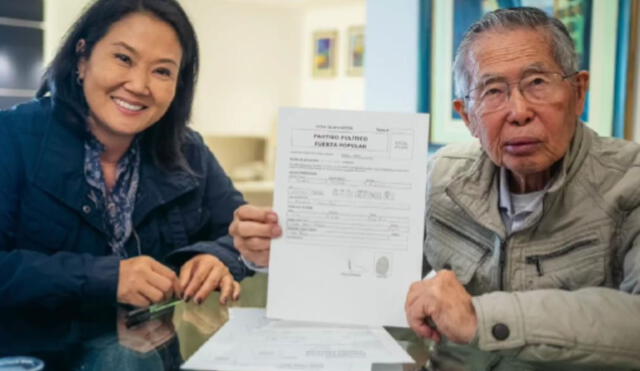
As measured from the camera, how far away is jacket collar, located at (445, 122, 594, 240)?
1183mm

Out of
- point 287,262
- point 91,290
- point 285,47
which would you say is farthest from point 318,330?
point 285,47

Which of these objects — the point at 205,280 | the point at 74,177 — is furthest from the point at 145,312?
the point at 74,177

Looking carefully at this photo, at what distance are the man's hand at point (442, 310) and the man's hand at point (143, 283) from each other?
0.53 metres

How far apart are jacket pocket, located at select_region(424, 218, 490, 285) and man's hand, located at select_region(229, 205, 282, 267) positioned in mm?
365

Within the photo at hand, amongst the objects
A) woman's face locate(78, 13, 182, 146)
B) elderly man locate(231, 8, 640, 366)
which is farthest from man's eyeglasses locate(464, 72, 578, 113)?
woman's face locate(78, 13, 182, 146)

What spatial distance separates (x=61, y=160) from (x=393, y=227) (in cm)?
84

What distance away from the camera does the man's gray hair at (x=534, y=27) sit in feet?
3.83

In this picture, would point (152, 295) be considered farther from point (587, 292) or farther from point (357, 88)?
point (357, 88)

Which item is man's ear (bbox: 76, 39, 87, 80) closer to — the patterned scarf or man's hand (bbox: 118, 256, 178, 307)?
the patterned scarf

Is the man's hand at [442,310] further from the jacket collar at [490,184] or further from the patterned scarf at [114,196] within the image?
the patterned scarf at [114,196]

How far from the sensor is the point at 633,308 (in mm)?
993

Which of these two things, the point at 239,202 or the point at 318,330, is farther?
the point at 239,202

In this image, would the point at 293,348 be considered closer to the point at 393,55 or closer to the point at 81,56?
the point at 81,56

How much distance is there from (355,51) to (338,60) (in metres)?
0.25
